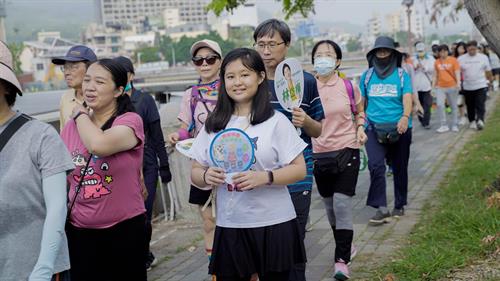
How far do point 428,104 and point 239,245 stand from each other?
45.0ft

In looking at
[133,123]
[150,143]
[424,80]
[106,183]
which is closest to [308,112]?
[133,123]

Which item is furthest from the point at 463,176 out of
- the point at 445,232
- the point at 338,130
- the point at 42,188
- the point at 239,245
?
the point at 42,188

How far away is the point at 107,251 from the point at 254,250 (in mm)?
894

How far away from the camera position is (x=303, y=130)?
4.51 meters

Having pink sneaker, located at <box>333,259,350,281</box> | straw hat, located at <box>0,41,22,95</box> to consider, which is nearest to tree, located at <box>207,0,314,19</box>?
pink sneaker, located at <box>333,259,350,281</box>

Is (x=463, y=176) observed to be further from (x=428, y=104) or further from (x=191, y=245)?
(x=428, y=104)

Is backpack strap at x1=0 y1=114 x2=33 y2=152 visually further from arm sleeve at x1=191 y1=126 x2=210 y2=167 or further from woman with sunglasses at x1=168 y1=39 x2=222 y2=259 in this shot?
woman with sunglasses at x1=168 y1=39 x2=222 y2=259

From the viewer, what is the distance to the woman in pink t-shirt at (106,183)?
12.5 ft

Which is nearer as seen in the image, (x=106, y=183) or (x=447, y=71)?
(x=106, y=183)

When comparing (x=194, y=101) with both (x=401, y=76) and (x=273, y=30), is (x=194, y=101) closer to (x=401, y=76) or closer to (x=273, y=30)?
(x=273, y=30)

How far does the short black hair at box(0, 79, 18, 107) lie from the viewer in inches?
117

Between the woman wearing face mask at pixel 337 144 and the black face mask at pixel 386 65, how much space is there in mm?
1390

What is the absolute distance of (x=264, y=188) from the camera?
356cm

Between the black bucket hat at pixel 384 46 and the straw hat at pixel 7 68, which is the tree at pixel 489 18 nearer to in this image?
the black bucket hat at pixel 384 46
